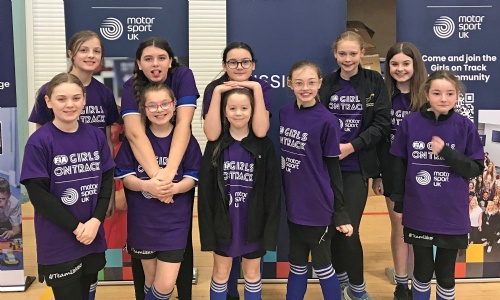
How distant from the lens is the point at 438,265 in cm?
254

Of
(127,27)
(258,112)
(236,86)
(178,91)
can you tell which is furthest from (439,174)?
(127,27)

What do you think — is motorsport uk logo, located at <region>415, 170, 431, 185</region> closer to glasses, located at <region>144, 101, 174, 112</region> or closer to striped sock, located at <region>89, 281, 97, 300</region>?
glasses, located at <region>144, 101, 174, 112</region>

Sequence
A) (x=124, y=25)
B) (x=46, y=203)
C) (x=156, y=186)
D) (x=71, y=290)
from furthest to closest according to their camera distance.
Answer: (x=124, y=25), (x=156, y=186), (x=71, y=290), (x=46, y=203)

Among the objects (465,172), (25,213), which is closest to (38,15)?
(25,213)

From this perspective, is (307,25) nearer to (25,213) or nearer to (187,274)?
(187,274)

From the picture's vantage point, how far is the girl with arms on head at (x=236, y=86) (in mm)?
2488

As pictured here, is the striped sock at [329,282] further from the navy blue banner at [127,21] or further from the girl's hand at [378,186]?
the navy blue banner at [127,21]

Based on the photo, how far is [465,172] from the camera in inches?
94.7

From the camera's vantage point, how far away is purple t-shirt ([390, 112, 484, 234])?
8.07 feet

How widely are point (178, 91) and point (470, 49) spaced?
192cm

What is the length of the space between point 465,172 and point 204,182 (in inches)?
50.8

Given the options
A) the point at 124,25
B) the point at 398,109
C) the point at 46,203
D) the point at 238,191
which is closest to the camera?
the point at 46,203

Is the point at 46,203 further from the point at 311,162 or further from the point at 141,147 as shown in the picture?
the point at 311,162

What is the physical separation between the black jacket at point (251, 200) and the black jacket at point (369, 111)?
0.57 metres
